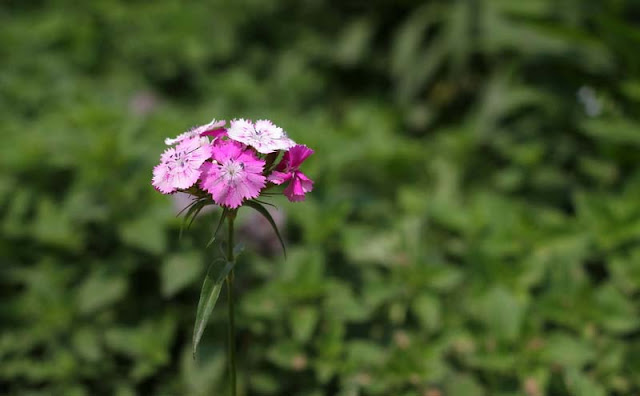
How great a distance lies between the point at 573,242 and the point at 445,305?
19.5 inches

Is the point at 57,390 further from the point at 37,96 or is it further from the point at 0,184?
the point at 37,96

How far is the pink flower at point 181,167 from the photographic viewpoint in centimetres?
117

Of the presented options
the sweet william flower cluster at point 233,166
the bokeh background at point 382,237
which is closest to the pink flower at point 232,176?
the sweet william flower cluster at point 233,166

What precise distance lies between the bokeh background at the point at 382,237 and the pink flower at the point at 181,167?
0.90m

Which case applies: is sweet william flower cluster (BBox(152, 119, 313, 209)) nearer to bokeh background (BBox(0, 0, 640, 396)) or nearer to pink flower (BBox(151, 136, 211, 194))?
pink flower (BBox(151, 136, 211, 194))

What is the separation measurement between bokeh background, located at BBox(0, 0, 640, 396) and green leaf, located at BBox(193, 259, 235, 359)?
2.59ft

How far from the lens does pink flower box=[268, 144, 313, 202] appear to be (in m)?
1.23

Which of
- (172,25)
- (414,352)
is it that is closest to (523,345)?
(414,352)

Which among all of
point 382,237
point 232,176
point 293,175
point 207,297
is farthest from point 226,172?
point 382,237

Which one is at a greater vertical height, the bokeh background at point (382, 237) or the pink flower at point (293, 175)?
the bokeh background at point (382, 237)

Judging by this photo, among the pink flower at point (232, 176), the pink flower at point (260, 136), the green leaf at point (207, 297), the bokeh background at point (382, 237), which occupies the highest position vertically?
the bokeh background at point (382, 237)

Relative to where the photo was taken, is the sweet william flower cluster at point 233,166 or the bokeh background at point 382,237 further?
the bokeh background at point 382,237

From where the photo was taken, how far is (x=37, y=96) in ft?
10.4

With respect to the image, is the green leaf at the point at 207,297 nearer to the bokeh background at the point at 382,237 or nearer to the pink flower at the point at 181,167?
the pink flower at the point at 181,167
